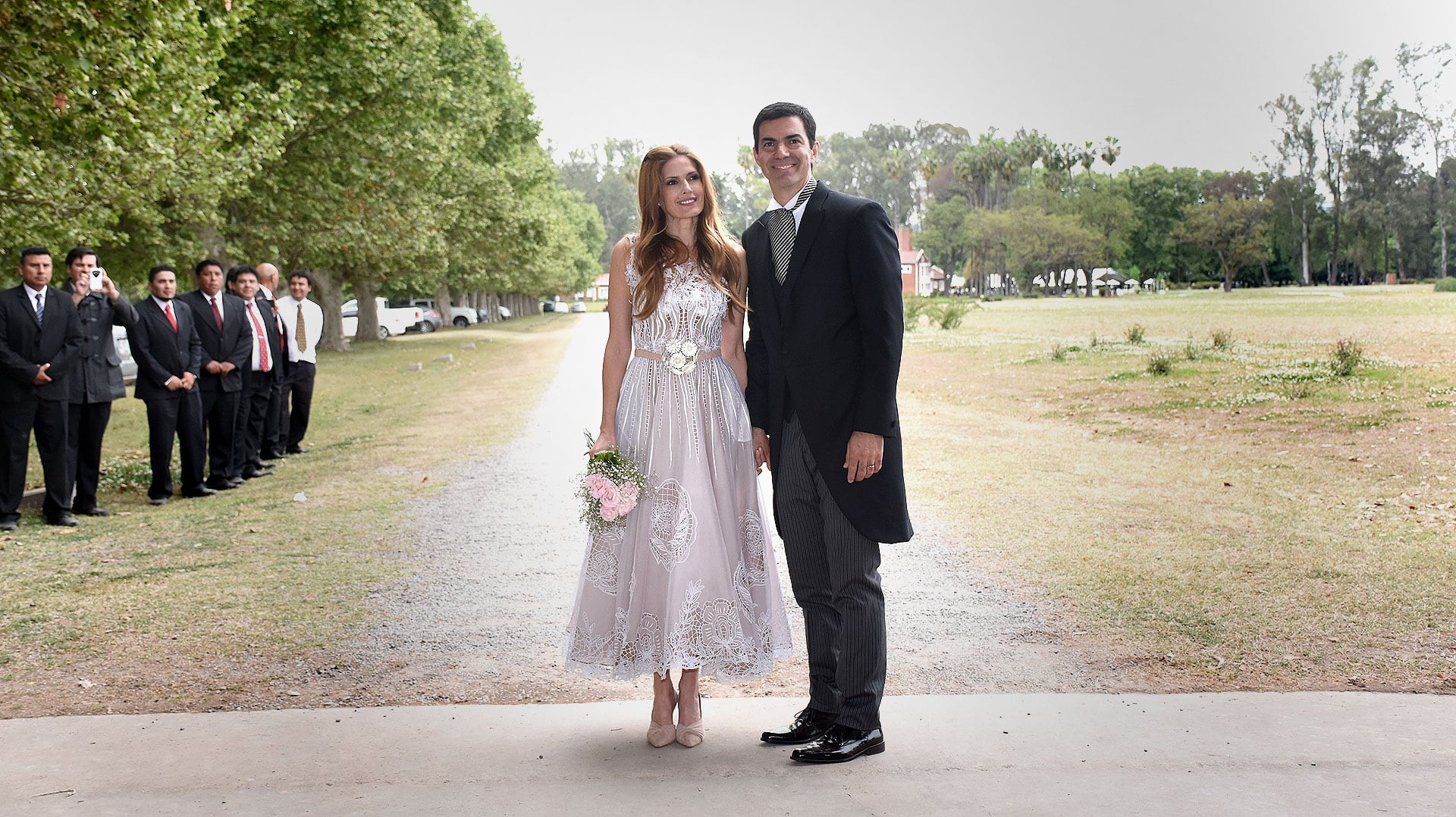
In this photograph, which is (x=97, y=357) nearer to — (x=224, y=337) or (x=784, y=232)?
(x=224, y=337)

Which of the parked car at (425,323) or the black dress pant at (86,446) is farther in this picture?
the parked car at (425,323)

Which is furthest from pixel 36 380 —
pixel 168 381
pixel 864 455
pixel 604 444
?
pixel 864 455

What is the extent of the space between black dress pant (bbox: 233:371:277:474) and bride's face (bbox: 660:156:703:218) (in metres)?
8.51

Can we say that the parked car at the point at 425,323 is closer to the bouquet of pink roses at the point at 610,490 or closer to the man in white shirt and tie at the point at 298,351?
the man in white shirt and tie at the point at 298,351

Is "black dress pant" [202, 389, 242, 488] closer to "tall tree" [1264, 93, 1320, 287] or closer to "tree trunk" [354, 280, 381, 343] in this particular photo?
"tall tree" [1264, 93, 1320, 287]

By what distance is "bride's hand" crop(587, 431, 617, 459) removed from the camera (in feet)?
13.7

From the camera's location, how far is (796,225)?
13.4ft

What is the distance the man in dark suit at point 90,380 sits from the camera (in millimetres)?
9289

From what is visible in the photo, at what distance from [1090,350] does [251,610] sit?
2158 centimetres

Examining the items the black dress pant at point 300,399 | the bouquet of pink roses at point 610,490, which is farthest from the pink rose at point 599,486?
the black dress pant at point 300,399

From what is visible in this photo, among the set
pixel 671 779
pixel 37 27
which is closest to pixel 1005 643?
pixel 671 779

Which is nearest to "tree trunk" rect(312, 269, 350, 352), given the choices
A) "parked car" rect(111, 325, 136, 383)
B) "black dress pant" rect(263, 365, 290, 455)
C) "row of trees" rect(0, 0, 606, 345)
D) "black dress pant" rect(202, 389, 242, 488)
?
"row of trees" rect(0, 0, 606, 345)

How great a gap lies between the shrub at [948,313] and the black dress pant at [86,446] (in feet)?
99.3

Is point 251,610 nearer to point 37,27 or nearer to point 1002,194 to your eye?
point 37,27
